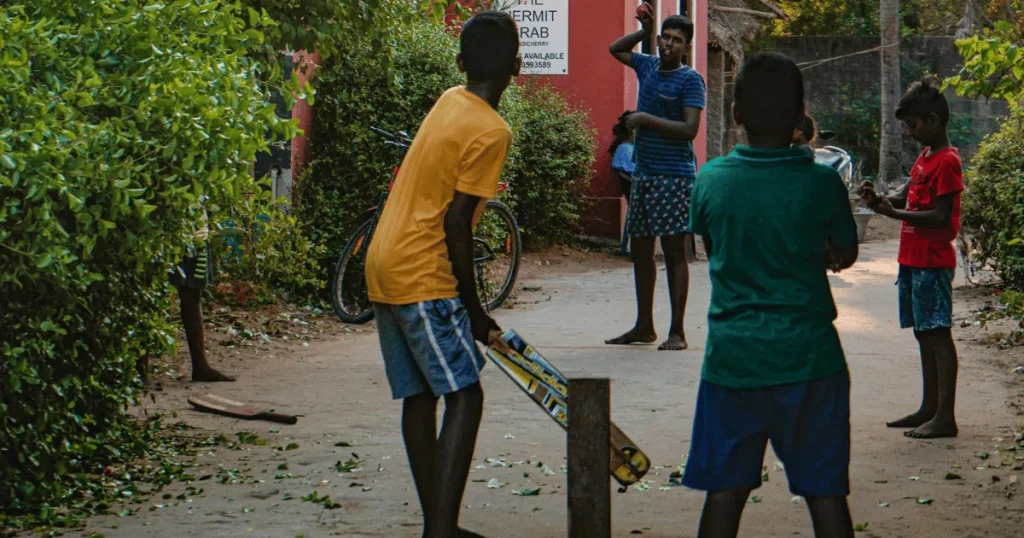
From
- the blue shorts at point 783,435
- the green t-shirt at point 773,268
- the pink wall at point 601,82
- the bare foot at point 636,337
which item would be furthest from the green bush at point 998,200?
the blue shorts at point 783,435

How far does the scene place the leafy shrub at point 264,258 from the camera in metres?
9.60

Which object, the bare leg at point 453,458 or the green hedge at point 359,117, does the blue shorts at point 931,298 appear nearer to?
the bare leg at point 453,458

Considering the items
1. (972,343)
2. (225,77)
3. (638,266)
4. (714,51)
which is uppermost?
(714,51)

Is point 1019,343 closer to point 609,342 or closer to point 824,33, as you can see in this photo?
point 609,342

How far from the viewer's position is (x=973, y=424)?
6367mm

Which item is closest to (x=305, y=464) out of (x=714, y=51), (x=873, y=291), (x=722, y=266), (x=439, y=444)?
(x=439, y=444)

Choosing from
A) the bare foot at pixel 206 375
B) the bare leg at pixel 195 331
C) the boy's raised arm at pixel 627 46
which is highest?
the boy's raised arm at pixel 627 46

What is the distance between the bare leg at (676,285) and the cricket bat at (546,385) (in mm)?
4204

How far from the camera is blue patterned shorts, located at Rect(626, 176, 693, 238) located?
8.26m

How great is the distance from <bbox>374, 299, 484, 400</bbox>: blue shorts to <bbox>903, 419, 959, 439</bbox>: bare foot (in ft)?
8.78

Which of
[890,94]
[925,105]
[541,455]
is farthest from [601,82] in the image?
[541,455]

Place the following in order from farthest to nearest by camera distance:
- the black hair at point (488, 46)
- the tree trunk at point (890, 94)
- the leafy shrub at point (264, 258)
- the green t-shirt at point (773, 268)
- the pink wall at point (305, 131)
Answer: the tree trunk at point (890, 94)
the pink wall at point (305, 131)
the leafy shrub at point (264, 258)
the black hair at point (488, 46)
the green t-shirt at point (773, 268)

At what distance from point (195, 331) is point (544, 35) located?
933cm

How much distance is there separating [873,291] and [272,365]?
20.3 ft
